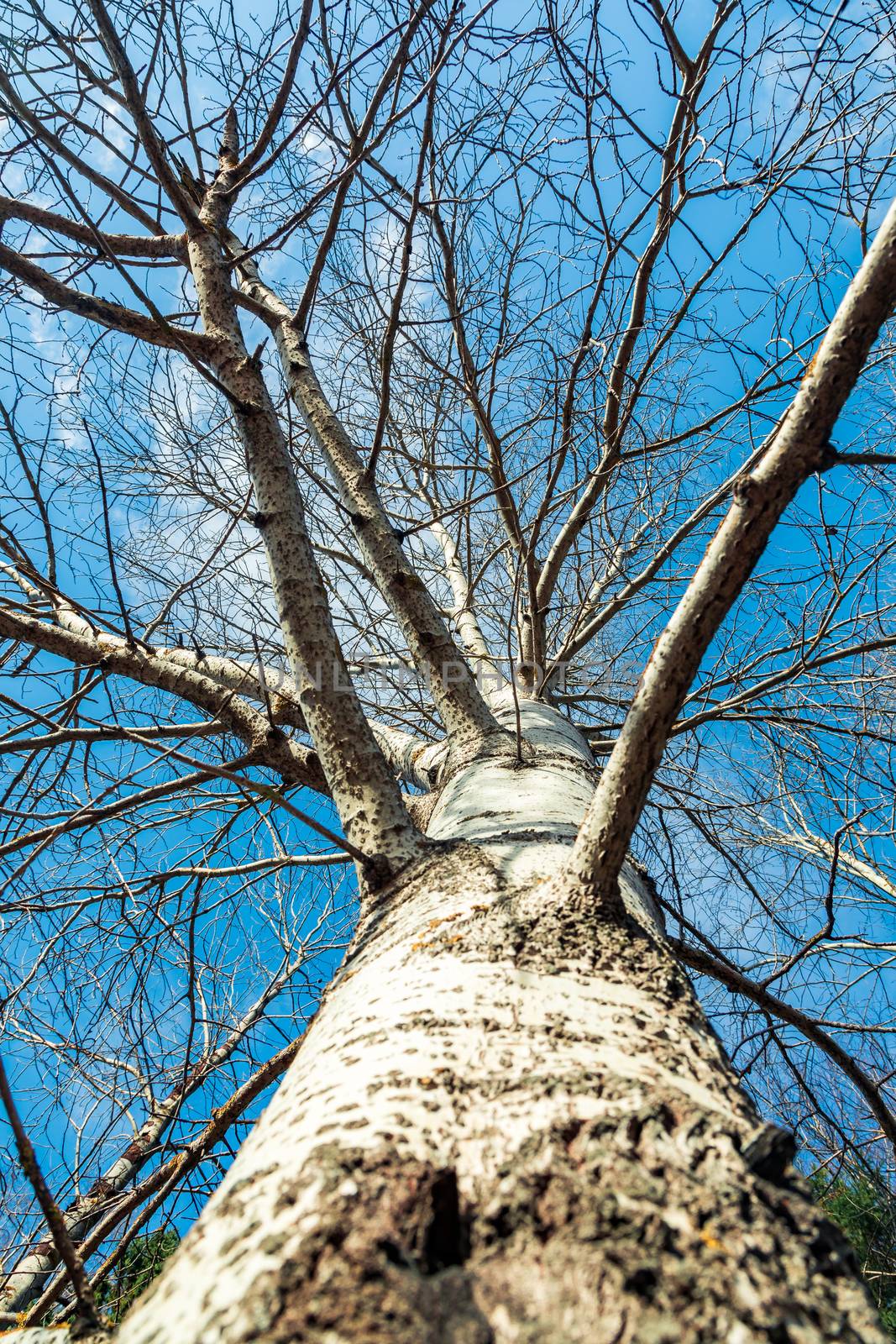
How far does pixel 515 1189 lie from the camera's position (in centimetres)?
52

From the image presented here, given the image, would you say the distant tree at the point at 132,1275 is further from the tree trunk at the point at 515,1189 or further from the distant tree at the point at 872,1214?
the distant tree at the point at 872,1214

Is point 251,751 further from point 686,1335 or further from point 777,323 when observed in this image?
point 777,323

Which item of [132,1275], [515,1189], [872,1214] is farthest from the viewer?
[872,1214]

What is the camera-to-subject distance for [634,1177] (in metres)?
0.53

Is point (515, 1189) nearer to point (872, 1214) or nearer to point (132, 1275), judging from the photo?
point (132, 1275)

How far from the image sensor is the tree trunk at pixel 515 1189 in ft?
1.44

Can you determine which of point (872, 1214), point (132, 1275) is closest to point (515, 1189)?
point (132, 1275)

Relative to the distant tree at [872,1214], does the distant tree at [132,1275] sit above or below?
above

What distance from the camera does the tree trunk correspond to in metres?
0.44

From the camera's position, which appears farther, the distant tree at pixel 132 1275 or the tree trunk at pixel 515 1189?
the distant tree at pixel 132 1275

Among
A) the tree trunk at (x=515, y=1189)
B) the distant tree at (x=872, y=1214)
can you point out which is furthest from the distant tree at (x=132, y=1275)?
the distant tree at (x=872, y=1214)

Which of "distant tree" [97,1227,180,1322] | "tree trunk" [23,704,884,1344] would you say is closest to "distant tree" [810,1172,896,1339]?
"tree trunk" [23,704,884,1344]

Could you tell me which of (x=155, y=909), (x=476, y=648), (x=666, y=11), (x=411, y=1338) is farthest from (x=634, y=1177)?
(x=476, y=648)

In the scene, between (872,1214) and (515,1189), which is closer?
(515,1189)
